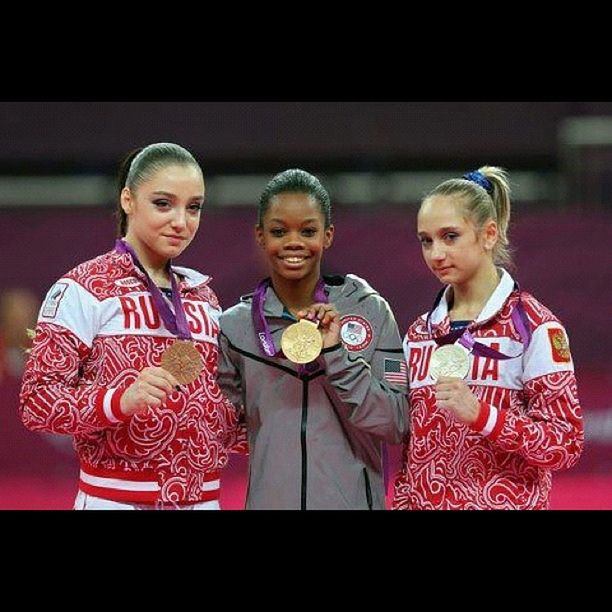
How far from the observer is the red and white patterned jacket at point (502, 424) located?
122 inches

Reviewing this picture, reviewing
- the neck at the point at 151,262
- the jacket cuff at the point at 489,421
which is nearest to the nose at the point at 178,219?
the neck at the point at 151,262

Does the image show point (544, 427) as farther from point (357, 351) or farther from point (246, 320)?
point (246, 320)

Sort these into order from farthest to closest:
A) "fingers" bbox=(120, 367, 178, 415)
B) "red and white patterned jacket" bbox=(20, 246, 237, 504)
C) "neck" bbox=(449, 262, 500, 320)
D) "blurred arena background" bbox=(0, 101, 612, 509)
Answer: "blurred arena background" bbox=(0, 101, 612, 509), "neck" bbox=(449, 262, 500, 320), "red and white patterned jacket" bbox=(20, 246, 237, 504), "fingers" bbox=(120, 367, 178, 415)

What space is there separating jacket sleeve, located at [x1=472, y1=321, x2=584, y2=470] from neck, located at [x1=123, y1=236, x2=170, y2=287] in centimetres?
96

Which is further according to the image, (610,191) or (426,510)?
(610,191)

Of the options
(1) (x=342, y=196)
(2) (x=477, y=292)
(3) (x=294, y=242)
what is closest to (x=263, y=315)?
(3) (x=294, y=242)

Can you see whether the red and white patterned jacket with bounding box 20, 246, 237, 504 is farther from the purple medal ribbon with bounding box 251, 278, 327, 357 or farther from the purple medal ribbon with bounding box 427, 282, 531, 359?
the purple medal ribbon with bounding box 427, 282, 531, 359

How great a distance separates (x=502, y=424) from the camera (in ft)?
10.1

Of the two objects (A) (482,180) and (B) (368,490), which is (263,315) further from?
(A) (482,180)

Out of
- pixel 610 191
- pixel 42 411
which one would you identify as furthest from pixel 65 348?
pixel 610 191

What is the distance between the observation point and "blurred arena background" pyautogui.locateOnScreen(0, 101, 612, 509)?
5980 mm

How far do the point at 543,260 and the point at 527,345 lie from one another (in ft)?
10.2

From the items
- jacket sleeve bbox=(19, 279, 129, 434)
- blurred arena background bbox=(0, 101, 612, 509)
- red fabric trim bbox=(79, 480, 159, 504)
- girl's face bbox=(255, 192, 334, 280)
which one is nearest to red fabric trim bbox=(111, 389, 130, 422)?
jacket sleeve bbox=(19, 279, 129, 434)

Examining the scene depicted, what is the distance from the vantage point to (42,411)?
3113 millimetres
